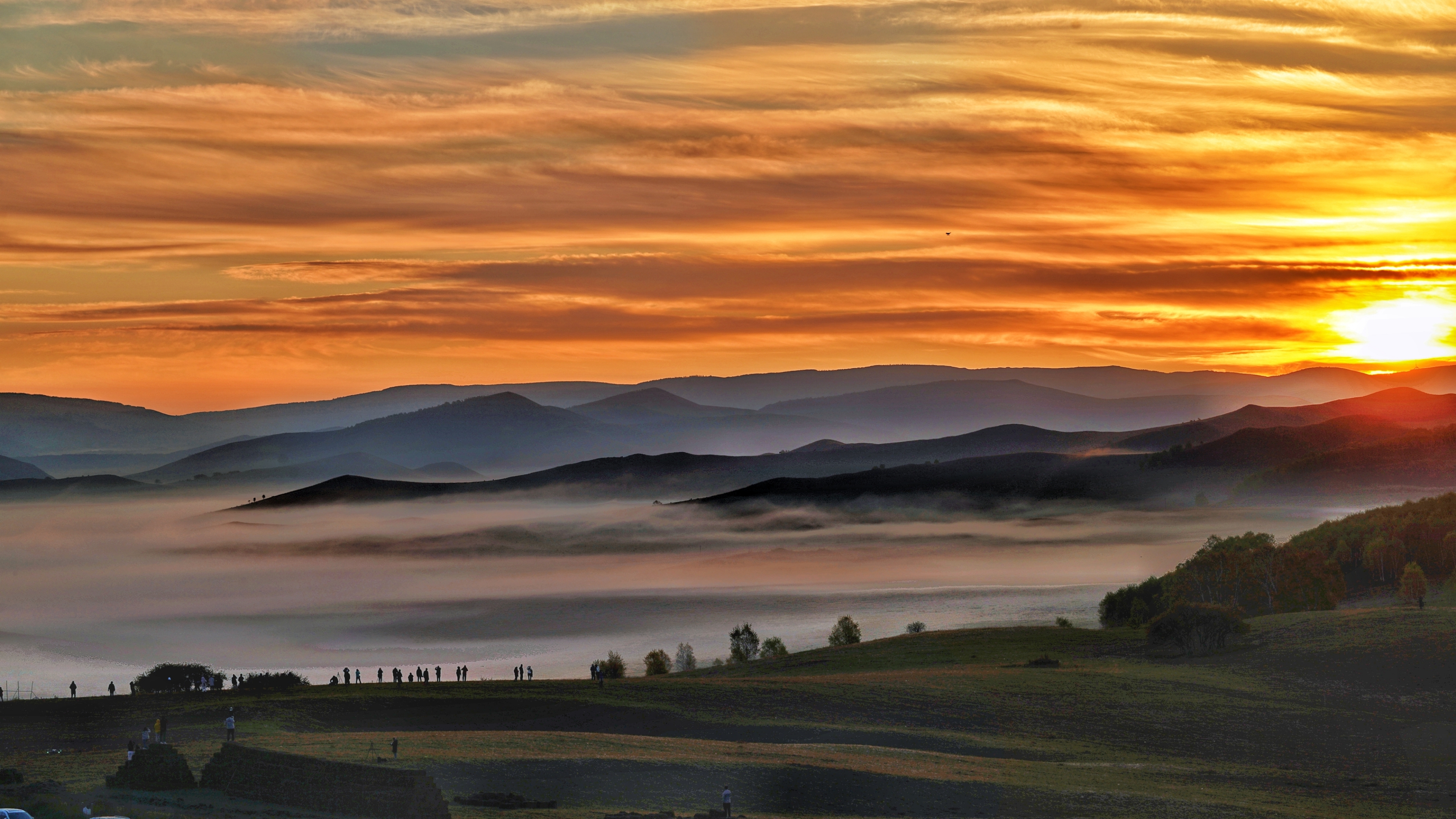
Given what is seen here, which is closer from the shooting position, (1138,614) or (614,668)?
(614,668)

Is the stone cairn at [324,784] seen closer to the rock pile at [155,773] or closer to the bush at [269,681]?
the rock pile at [155,773]

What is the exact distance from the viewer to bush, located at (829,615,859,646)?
431ft

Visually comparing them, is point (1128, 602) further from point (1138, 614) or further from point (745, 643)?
point (745, 643)

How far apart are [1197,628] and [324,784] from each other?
6926 centimetres

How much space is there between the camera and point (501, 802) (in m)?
41.2

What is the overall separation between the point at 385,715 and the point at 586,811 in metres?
24.4

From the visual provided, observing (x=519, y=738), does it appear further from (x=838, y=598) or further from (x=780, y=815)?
(x=838, y=598)

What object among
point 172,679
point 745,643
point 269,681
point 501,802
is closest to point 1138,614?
point 745,643

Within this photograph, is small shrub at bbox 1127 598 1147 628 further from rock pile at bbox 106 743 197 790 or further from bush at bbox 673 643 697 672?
rock pile at bbox 106 743 197 790

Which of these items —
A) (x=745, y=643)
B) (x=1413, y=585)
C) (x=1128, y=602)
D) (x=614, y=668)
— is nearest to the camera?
(x=614, y=668)

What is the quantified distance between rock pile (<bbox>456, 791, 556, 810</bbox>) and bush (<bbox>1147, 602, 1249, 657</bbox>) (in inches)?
2371

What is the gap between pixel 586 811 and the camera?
40.5 meters

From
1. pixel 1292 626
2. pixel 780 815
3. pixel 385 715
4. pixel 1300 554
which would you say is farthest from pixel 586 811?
pixel 1300 554

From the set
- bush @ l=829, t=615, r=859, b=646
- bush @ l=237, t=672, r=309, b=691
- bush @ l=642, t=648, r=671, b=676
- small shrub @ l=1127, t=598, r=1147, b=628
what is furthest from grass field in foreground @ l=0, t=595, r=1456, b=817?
bush @ l=829, t=615, r=859, b=646
